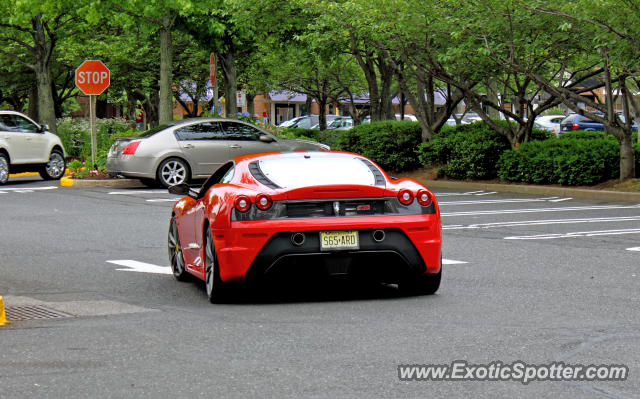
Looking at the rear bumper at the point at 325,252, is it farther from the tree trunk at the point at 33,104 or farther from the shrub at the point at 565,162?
the tree trunk at the point at 33,104

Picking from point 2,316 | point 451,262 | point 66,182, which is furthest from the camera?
point 66,182

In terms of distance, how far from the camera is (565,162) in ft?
71.2

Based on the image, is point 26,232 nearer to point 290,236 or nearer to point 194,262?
point 194,262

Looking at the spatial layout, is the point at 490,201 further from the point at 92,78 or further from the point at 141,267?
the point at 92,78

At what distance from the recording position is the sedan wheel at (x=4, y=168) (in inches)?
1004

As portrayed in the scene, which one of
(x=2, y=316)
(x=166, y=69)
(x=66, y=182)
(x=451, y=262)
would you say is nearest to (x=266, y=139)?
(x=66, y=182)

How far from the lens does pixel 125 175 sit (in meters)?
23.7

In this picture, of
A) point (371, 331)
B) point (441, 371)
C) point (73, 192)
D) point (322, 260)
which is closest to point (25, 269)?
point (322, 260)

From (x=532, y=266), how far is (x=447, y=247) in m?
2.00

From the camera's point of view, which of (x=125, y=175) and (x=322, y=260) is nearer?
(x=322, y=260)

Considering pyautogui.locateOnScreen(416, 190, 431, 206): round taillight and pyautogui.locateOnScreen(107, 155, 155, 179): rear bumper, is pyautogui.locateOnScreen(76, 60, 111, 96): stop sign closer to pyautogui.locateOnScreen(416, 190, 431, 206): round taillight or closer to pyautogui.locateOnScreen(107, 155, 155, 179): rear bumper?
pyautogui.locateOnScreen(107, 155, 155, 179): rear bumper

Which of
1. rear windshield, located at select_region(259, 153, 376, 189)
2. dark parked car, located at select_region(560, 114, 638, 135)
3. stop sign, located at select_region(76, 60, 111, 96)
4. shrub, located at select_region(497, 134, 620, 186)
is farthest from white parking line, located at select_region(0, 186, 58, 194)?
dark parked car, located at select_region(560, 114, 638, 135)

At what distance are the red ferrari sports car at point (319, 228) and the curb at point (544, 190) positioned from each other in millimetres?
11658

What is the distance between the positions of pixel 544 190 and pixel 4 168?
12.6 meters
